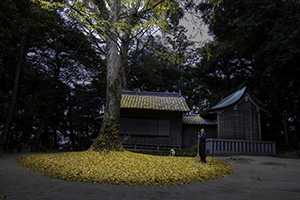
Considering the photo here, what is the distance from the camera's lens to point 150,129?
567 inches

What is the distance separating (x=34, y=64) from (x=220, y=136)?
1451cm

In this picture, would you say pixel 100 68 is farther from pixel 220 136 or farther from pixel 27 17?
pixel 220 136

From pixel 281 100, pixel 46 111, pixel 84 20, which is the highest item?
pixel 84 20

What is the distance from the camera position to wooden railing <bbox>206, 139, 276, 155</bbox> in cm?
1309

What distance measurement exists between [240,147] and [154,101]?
704 centimetres

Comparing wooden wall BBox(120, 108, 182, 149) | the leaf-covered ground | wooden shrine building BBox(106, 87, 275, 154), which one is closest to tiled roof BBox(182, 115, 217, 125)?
wooden shrine building BBox(106, 87, 275, 154)

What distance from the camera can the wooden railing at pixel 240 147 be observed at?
1309 cm

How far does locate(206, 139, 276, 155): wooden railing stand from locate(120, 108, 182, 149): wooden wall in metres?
2.56

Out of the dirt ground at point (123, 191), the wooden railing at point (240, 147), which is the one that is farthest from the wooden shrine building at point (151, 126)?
the dirt ground at point (123, 191)

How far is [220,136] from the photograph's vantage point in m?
14.2

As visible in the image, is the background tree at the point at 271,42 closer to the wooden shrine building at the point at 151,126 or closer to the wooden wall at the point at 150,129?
the wooden shrine building at the point at 151,126

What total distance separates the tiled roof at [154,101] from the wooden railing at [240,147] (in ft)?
10.1

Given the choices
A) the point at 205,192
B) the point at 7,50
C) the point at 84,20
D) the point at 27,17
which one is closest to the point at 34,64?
the point at 7,50

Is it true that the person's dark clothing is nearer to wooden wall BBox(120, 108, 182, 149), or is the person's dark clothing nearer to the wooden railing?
the wooden railing
